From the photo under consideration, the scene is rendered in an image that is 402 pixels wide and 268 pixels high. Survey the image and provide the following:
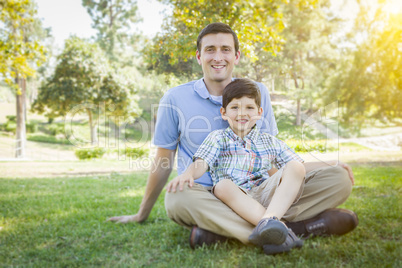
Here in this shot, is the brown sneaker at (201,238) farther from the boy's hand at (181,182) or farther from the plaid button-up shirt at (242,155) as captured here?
the plaid button-up shirt at (242,155)

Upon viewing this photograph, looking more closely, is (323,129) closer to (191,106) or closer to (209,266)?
(191,106)

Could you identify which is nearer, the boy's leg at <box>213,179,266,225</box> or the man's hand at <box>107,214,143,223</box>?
the boy's leg at <box>213,179,266,225</box>

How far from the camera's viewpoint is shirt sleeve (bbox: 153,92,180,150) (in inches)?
107

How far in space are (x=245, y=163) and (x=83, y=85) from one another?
14.7m

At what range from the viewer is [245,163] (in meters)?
2.42

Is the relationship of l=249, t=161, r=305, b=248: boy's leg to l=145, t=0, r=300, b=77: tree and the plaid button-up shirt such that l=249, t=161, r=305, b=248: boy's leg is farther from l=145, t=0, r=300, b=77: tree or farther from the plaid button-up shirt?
l=145, t=0, r=300, b=77: tree

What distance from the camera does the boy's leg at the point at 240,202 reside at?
205cm

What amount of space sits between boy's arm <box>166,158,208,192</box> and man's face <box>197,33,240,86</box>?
84 centimetres

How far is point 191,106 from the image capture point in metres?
2.72

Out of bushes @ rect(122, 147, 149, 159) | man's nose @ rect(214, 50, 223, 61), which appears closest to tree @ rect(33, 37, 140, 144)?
bushes @ rect(122, 147, 149, 159)

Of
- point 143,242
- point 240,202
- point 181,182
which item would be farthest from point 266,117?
point 143,242

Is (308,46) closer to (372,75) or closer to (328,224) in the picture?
(372,75)

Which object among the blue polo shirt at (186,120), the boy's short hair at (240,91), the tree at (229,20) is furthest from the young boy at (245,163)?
the tree at (229,20)

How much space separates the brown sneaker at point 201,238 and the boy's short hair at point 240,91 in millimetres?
1001
